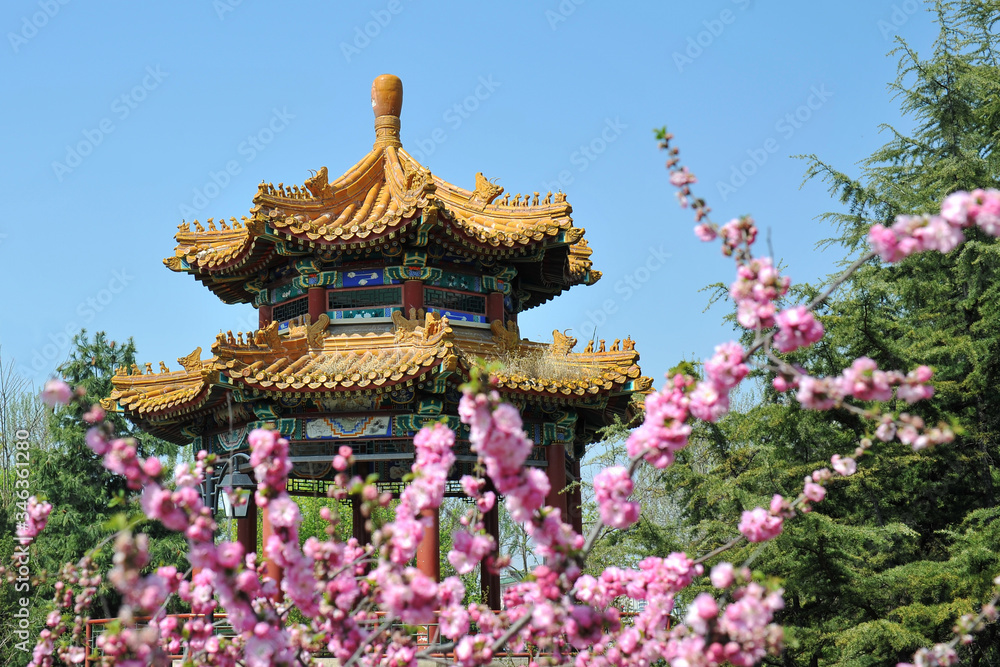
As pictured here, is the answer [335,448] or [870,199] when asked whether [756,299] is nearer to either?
[335,448]

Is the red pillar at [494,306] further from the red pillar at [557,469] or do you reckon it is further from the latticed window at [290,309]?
the latticed window at [290,309]

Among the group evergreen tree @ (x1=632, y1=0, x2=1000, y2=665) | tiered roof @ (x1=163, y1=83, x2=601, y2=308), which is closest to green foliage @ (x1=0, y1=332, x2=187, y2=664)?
tiered roof @ (x1=163, y1=83, x2=601, y2=308)

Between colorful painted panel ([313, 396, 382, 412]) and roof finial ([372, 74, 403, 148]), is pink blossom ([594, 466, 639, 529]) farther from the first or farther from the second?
roof finial ([372, 74, 403, 148])

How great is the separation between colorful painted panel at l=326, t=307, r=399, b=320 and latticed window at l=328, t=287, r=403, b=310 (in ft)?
0.21

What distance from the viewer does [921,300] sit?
47.2ft

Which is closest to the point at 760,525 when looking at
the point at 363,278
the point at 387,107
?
the point at 363,278

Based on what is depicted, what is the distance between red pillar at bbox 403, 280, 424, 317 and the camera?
1216 centimetres

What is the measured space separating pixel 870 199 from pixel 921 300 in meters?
2.62

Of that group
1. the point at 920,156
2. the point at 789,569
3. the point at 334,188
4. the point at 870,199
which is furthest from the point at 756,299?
the point at 920,156

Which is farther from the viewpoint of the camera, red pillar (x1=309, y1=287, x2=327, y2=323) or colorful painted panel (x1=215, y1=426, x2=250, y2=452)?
red pillar (x1=309, y1=287, x2=327, y2=323)

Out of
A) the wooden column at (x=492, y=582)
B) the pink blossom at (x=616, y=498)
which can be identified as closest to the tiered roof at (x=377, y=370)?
the wooden column at (x=492, y=582)

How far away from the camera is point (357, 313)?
12.3 metres

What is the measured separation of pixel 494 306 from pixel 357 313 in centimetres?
173

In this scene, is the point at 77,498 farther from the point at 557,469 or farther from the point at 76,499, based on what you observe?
the point at 557,469
